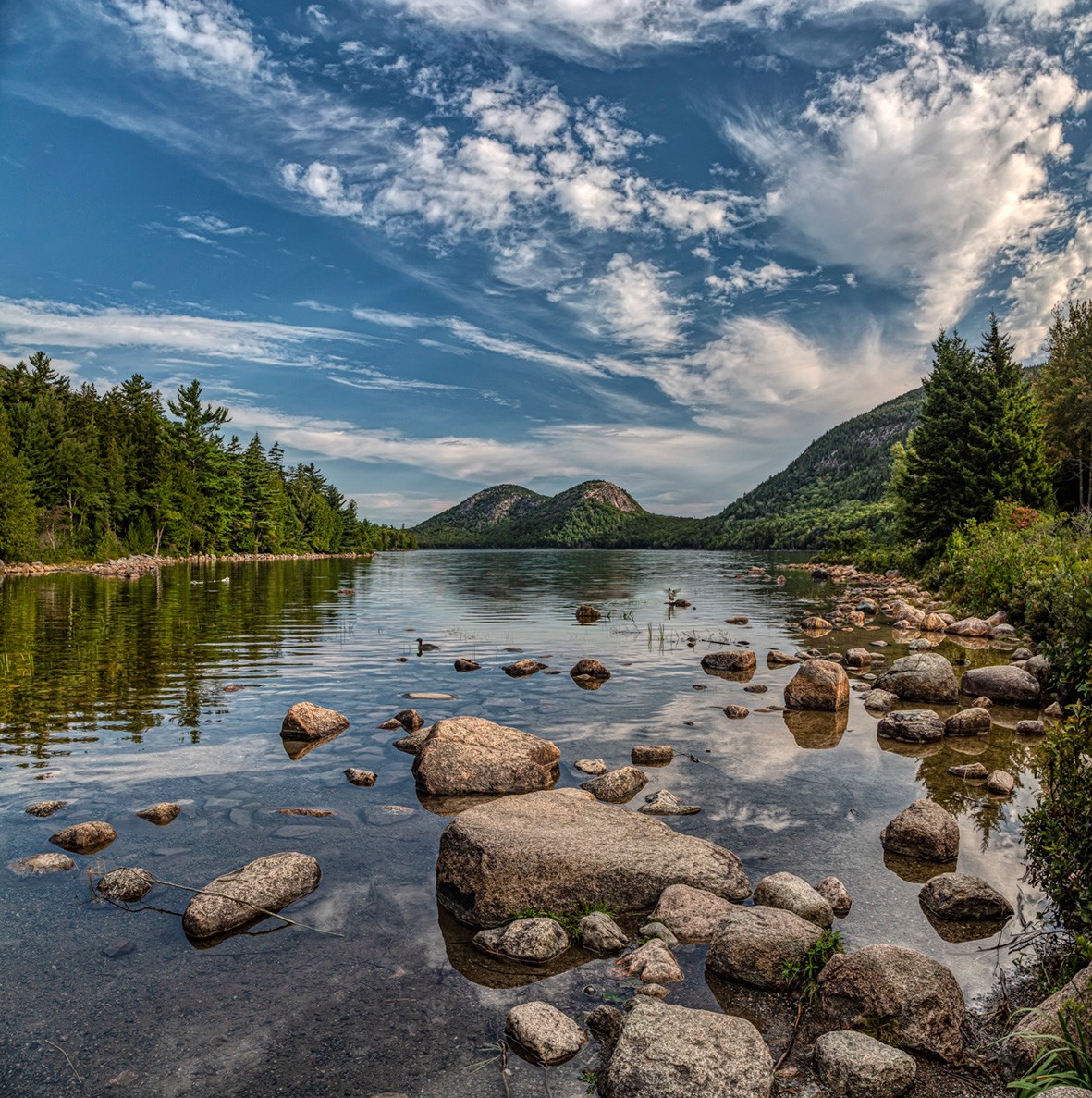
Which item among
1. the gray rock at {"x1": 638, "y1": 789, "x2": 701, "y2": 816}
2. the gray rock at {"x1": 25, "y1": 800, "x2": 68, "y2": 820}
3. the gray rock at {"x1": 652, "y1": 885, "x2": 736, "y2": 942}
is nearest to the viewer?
the gray rock at {"x1": 652, "y1": 885, "x2": 736, "y2": 942}

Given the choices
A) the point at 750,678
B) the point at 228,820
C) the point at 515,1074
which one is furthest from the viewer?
→ the point at 750,678

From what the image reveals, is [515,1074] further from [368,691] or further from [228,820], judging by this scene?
[368,691]

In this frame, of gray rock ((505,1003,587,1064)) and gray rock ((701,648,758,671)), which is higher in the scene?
gray rock ((701,648,758,671))

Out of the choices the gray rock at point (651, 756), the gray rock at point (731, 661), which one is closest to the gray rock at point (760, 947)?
the gray rock at point (651, 756)

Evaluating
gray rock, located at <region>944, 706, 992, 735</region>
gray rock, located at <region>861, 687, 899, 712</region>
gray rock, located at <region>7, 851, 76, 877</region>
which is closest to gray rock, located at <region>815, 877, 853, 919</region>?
gray rock, located at <region>944, 706, 992, 735</region>

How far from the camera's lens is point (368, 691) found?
16656 mm

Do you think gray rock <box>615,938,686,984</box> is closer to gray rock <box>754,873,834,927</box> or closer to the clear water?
the clear water

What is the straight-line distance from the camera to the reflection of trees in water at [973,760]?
9433 mm

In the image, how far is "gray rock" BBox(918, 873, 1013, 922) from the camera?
263 inches

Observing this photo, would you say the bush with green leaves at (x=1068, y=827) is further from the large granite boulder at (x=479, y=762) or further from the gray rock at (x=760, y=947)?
the large granite boulder at (x=479, y=762)

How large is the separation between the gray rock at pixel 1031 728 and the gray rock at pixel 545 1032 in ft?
38.7

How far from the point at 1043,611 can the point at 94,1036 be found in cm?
2448

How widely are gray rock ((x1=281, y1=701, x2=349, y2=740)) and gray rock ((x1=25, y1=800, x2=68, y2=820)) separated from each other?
3.88 meters

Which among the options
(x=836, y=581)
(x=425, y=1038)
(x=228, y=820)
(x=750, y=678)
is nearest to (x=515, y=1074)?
(x=425, y=1038)
